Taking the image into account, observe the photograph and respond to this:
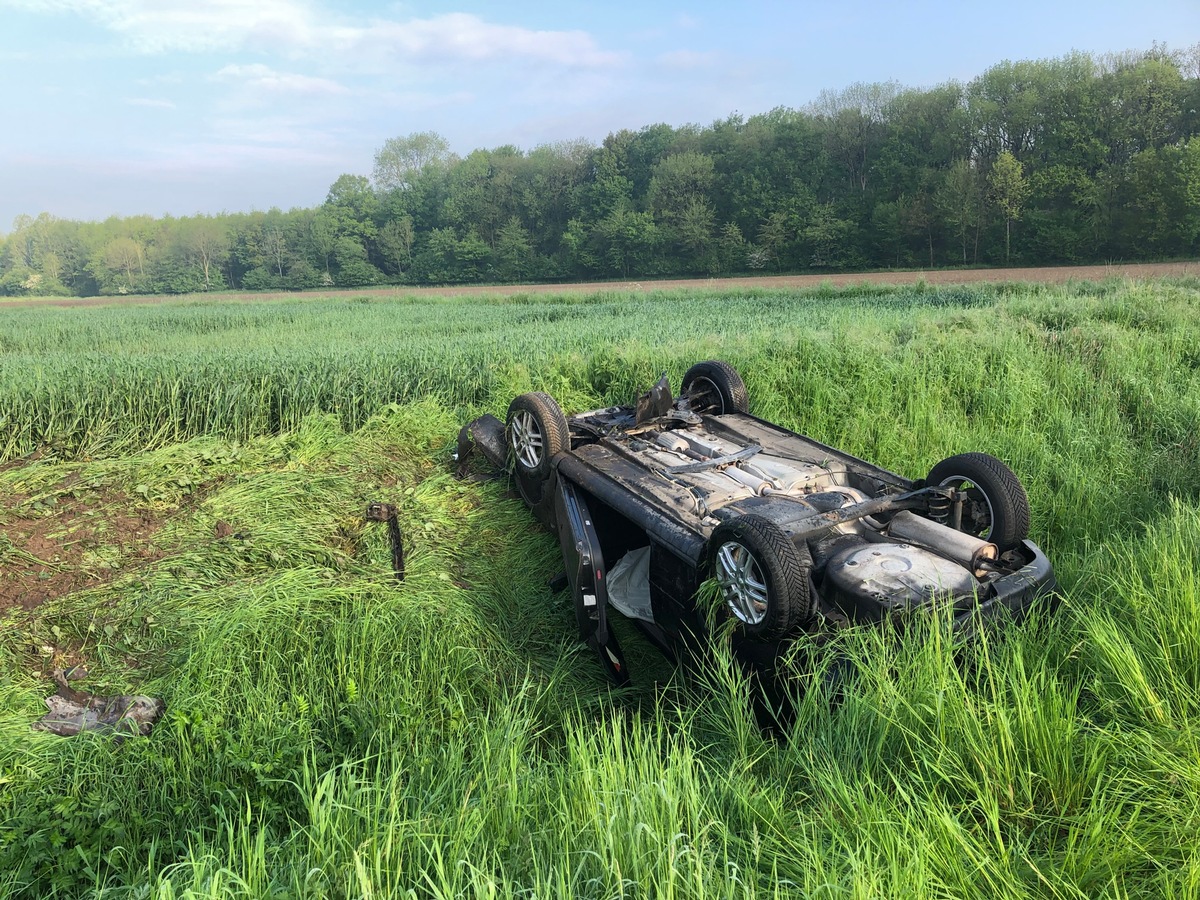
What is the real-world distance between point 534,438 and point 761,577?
255cm

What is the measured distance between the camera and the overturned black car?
3229mm

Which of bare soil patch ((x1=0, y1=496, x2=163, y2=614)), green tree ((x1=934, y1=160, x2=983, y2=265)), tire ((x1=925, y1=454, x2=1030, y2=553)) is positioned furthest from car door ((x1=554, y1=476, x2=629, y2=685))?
green tree ((x1=934, y1=160, x2=983, y2=265))

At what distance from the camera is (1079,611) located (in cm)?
299

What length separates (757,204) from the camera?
5381 centimetres

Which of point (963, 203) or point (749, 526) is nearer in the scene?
point (749, 526)

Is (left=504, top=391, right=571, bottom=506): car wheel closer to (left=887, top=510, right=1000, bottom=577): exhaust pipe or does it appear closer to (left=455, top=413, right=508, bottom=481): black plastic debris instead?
(left=455, top=413, right=508, bottom=481): black plastic debris

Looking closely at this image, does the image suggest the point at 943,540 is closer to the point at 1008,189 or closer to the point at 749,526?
the point at 749,526

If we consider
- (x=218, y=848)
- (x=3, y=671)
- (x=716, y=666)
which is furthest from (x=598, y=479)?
(x=3, y=671)

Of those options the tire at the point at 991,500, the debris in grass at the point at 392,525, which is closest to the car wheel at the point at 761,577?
the tire at the point at 991,500

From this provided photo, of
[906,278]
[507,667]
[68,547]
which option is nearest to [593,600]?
[507,667]

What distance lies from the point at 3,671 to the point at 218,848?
2542 millimetres

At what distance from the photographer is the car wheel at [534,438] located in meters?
5.10

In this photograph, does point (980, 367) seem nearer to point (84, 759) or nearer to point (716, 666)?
point (716, 666)

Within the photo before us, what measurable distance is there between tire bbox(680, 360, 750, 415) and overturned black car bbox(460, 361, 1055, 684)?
32 millimetres
